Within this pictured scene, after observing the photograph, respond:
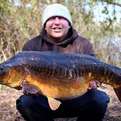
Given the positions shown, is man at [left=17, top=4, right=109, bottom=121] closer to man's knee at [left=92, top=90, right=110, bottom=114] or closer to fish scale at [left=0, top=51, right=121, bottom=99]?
man's knee at [left=92, top=90, right=110, bottom=114]

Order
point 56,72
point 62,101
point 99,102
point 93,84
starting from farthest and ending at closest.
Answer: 1. point 99,102
2. point 62,101
3. point 93,84
4. point 56,72

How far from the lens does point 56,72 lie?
5.22 metres

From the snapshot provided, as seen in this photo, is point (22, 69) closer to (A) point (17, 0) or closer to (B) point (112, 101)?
(B) point (112, 101)

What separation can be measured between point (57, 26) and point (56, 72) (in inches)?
22.6

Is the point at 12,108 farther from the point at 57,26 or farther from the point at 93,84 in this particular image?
the point at 93,84

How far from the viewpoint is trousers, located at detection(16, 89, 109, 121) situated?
222 inches

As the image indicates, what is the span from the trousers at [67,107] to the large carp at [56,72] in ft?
0.85

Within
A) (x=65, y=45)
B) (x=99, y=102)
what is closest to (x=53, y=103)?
(x=99, y=102)

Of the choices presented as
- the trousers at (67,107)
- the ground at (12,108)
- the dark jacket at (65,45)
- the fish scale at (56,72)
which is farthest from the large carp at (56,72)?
the ground at (12,108)

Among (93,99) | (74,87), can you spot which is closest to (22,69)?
(74,87)

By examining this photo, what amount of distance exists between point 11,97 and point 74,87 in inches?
98.1

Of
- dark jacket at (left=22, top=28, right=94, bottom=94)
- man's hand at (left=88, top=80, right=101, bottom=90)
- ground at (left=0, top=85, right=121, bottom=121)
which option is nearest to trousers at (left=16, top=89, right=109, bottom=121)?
man's hand at (left=88, top=80, right=101, bottom=90)

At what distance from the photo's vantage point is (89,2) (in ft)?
34.0

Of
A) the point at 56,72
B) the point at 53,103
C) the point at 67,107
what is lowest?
the point at 67,107
